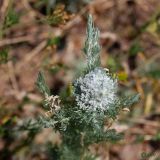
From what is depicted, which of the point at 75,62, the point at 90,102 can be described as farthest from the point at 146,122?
the point at 90,102

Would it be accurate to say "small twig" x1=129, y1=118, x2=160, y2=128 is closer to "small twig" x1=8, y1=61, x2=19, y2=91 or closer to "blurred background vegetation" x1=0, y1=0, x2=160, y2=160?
"blurred background vegetation" x1=0, y1=0, x2=160, y2=160

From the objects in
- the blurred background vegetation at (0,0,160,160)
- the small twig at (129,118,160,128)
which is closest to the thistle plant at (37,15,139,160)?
the blurred background vegetation at (0,0,160,160)

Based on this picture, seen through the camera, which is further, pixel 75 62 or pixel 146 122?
pixel 75 62

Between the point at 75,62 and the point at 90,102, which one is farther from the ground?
the point at 75,62

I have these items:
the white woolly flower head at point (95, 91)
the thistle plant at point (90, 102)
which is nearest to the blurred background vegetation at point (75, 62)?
the thistle plant at point (90, 102)

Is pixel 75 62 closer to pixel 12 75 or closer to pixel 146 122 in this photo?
pixel 12 75

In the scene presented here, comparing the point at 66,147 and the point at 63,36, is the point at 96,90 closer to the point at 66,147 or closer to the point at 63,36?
the point at 66,147

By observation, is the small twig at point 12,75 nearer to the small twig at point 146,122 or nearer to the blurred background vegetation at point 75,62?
the blurred background vegetation at point 75,62

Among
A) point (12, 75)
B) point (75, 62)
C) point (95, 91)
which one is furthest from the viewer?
point (75, 62)
